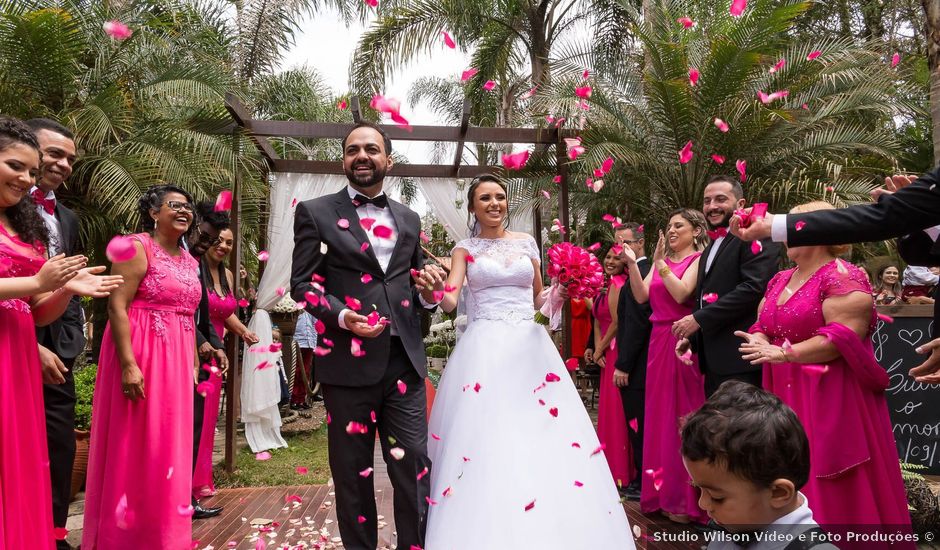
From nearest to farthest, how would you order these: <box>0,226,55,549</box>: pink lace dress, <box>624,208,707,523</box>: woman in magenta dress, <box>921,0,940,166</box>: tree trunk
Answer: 1. <box>0,226,55,549</box>: pink lace dress
2. <box>624,208,707,523</box>: woman in magenta dress
3. <box>921,0,940,166</box>: tree trunk

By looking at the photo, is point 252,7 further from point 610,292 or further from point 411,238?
point 411,238

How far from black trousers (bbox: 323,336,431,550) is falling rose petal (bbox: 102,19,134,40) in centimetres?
701

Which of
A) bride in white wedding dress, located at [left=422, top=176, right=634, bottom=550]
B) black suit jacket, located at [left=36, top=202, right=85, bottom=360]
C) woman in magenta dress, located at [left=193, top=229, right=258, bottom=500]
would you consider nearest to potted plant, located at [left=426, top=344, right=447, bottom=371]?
woman in magenta dress, located at [left=193, top=229, right=258, bottom=500]

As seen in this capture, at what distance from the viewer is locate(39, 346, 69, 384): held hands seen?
3.38 m

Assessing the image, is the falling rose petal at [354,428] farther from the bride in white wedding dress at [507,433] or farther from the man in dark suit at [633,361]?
the man in dark suit at [633,361]

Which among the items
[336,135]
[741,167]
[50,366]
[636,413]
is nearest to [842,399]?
[636,413]

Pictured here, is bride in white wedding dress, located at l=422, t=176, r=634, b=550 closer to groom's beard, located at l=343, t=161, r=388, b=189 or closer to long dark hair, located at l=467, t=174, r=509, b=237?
long dark hair, located at l=467, t=174, r=509, b=237

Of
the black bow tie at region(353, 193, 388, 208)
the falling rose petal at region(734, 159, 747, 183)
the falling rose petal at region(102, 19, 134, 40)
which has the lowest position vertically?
the black bow tie at region(353, 193, 388, 208)

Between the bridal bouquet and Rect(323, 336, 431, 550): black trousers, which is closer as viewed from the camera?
Rect(323, 336, 431, 550): black trousers

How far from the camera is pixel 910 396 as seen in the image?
563 centimetres

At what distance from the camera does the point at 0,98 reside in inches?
303

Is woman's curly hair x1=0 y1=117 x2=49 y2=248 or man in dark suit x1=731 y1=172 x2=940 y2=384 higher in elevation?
woman's curly hair x1=0 y1=117 x2=49 y2=248

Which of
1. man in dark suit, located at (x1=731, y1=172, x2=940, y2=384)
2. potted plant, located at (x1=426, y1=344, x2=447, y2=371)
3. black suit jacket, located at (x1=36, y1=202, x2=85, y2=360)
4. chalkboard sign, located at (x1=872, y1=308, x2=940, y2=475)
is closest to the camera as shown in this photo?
man in dark suit, located at (x1=731, y1=172, x2=940, y2=384)

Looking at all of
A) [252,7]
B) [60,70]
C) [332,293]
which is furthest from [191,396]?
[252,7]
